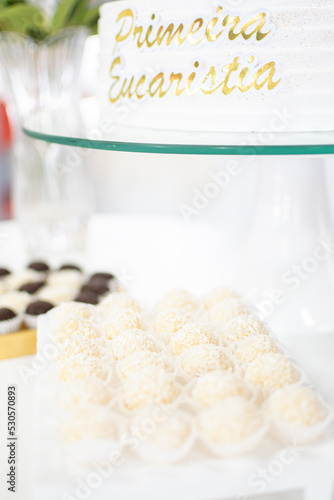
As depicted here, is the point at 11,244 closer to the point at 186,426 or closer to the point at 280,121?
the point at 280,121

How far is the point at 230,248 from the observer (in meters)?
1.70

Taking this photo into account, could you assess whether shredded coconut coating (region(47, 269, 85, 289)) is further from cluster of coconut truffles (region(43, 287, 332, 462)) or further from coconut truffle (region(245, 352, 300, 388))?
coconut truffle (region(245, 352, 300, 388))

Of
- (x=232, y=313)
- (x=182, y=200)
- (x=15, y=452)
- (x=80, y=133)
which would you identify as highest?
(x=80, y=133)

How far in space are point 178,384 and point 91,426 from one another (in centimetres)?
13

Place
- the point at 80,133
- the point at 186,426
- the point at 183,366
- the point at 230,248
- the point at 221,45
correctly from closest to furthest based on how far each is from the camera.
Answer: the point at 186,426
the point at 183,366
the point at 221,45
the point at 80,133
the point at 230,248

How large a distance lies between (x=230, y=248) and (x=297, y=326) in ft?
2.04

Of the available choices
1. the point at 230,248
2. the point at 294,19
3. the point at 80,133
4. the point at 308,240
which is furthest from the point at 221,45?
the point at 230,248

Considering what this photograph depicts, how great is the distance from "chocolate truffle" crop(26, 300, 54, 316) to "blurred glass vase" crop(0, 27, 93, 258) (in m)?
0.52

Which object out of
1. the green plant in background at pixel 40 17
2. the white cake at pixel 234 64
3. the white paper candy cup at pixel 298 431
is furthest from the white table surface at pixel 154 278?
the green plant in background at pixel 40 17

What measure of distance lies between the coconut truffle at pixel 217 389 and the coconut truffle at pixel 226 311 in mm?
206

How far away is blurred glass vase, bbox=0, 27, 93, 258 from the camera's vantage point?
1.59 meters

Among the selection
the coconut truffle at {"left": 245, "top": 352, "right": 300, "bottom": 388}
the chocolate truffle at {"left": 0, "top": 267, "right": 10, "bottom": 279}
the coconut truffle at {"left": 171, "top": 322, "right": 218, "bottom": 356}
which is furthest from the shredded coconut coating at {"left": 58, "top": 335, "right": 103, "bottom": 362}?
the chocolate truffle at {"left": 0, "top": 267, "right": 10, "bottom": 279}

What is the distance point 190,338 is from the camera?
2.59 ft

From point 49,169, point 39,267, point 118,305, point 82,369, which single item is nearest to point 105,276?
point 39,267
